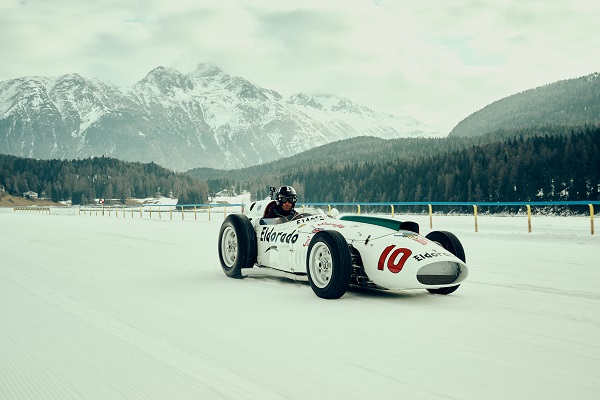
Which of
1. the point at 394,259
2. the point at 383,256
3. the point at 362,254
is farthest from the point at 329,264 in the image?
the point at 394,259

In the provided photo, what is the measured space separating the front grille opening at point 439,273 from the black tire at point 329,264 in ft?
2.88

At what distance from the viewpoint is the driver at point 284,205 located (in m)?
10.1

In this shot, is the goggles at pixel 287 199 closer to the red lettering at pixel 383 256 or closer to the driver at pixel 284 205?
the driver at pixel 284 205

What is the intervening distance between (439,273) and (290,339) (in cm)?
257

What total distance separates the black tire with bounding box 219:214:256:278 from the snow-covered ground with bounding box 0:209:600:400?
30 cm

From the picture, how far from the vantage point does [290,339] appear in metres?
5.55

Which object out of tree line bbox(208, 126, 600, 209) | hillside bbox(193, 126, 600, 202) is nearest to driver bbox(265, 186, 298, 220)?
tree line bbox(208, 126, 600, 209)

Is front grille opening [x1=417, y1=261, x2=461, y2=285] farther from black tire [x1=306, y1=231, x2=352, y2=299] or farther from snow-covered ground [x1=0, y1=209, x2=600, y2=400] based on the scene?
black tire [x1=306, y1=231, x2=352, y2=299]

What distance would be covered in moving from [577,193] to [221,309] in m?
83.3

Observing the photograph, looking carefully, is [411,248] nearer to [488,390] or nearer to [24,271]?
[488,390]

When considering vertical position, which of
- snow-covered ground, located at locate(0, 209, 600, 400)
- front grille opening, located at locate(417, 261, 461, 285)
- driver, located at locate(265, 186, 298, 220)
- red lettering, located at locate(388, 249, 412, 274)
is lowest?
snow-covered ground, located at locate(0, 209, 600, 400)

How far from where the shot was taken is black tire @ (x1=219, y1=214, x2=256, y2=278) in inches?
388

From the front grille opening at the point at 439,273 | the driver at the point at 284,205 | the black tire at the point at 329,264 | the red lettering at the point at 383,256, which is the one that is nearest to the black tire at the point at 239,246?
the driver at the point at 284,205

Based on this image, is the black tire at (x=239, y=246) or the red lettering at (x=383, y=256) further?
the black tire at (x=239, y=246)
